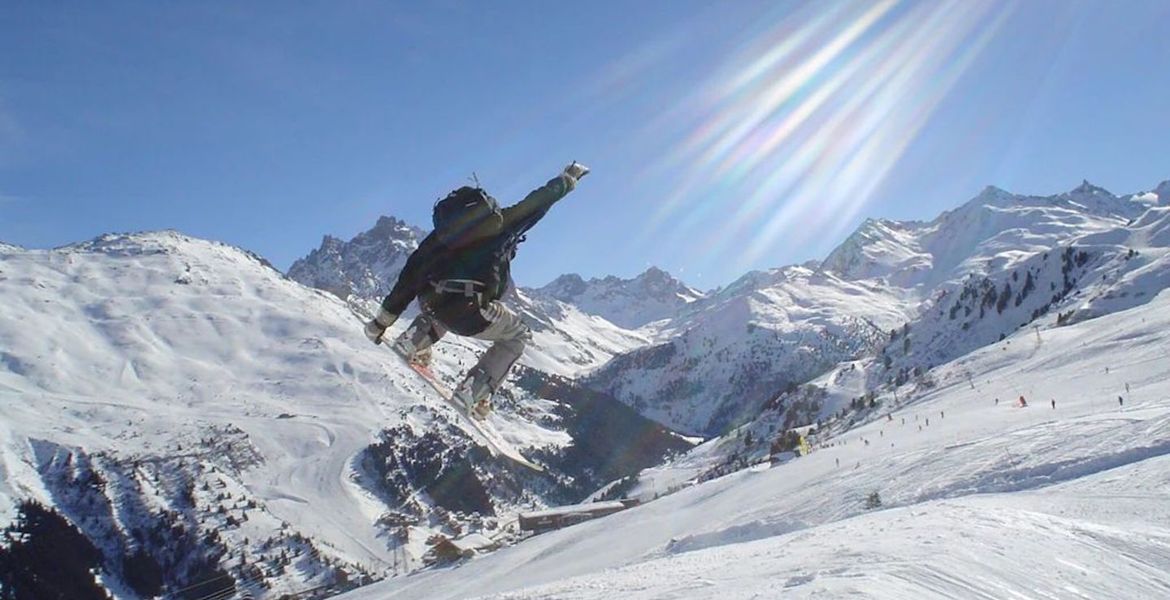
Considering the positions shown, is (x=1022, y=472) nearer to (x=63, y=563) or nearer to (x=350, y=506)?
(x=63, y=563)

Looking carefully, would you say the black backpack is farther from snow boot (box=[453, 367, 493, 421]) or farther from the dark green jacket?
snow boot (box=[453, 367, 493, 421])

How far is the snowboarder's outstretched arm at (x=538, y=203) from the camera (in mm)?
9789

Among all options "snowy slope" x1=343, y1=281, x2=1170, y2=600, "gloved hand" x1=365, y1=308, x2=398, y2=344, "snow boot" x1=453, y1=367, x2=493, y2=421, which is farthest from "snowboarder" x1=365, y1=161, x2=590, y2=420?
"snowy slope" x1=343, y1=281, x2=1170, y2=600

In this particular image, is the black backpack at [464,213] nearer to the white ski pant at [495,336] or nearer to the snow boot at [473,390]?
the white ski pant at [495,336]

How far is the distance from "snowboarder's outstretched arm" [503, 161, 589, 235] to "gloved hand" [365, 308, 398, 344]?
2050 millimetres

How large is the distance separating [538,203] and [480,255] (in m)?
1.01

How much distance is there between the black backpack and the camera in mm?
9266

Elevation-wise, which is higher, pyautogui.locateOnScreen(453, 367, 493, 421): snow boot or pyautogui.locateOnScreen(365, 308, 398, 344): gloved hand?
pyautogui.locateOnScreen(365, 308, 398, 344): gloved hand

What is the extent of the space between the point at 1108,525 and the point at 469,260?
9729mm

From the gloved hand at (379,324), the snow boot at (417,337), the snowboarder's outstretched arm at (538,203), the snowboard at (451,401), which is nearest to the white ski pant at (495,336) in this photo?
the snow boot at (417,337)

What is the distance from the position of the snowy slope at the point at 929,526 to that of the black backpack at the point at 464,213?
5.06m

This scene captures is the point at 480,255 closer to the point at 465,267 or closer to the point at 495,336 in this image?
the point at 465,267

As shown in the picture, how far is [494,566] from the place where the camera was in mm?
43812

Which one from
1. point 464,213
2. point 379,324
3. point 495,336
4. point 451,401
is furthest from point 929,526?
point 379,324
